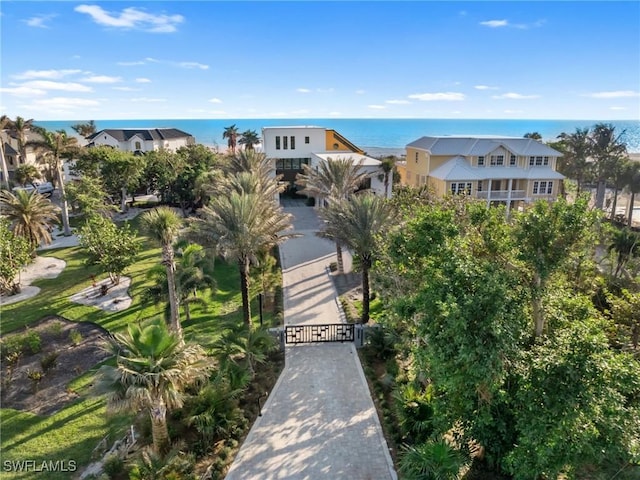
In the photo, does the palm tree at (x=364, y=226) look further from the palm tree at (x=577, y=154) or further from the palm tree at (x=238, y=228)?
the palm tree at (x=577, y=154)

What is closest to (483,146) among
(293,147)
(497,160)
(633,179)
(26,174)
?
(497,160)

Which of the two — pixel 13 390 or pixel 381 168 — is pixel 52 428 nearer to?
pixel 13 390

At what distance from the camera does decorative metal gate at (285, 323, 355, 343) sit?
63.4 feet

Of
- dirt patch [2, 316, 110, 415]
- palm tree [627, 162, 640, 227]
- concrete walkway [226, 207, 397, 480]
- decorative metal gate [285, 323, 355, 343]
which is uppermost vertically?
palm tree [627, 162, 640, 227]

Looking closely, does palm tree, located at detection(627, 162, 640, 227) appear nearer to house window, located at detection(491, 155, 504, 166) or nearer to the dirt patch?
house window, located at detection(491, 155, 504, 166)

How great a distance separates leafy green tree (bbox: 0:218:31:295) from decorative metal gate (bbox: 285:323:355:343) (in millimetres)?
16776

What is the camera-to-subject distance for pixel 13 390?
1705cm

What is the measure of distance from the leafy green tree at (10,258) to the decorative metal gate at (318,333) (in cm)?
1678

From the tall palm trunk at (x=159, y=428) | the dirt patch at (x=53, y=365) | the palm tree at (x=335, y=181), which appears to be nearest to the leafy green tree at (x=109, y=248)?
the dirt patch at (x=53, y=365)

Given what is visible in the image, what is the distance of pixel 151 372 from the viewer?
1148 centimetres

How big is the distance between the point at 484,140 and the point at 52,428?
1581 inches

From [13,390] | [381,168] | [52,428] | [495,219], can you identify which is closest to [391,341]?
[495,219]

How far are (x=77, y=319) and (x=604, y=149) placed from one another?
53.2 meters

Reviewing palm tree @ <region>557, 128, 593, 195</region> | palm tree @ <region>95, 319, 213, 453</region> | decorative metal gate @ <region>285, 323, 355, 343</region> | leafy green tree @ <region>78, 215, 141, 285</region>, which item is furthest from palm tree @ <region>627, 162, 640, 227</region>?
palm tree @ <region>95, 319, 213, 453</region>
